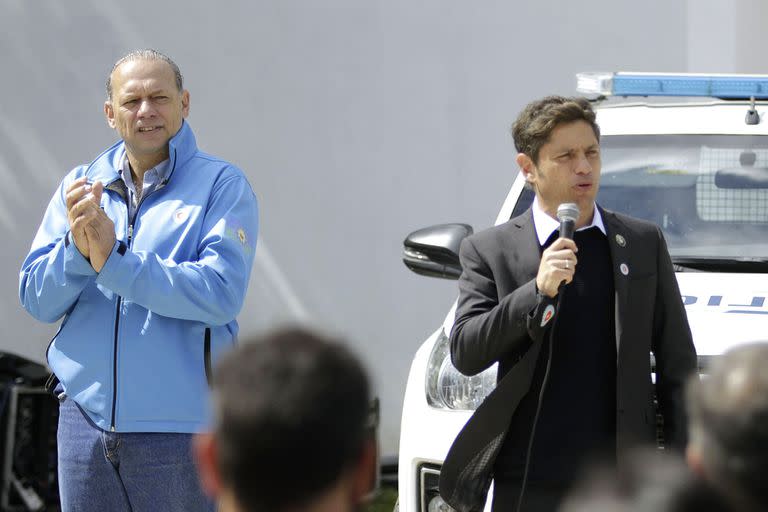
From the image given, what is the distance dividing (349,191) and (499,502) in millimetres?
5038

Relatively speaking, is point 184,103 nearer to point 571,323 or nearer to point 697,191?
point 571,323

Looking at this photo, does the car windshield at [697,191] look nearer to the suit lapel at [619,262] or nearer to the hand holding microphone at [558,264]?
the suit lapel at [619,262]

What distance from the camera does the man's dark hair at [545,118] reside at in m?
3.30

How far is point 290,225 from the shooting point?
812 cm

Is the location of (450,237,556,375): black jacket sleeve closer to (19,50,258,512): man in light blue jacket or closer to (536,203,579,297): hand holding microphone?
(536,203,579,297): hand holding microphone

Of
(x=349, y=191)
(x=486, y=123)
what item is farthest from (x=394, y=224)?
(x=486, y=123)

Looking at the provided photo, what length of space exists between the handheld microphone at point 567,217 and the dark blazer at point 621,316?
148 millimetres

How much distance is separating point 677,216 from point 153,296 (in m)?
2.11

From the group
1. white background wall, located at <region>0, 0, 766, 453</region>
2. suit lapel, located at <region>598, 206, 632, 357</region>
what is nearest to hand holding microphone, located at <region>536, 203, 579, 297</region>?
suit lapel, located at <region>598, 206, 632, 357</region>

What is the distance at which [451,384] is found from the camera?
4.01 m

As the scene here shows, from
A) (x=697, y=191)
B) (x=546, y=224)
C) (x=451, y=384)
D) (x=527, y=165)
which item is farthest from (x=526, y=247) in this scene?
(x=697, y=191)

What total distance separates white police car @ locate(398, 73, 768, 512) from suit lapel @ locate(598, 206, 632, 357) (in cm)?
63

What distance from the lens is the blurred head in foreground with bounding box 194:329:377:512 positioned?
1474mm

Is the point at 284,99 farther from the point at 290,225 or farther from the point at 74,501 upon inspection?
the point at 74,501
